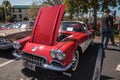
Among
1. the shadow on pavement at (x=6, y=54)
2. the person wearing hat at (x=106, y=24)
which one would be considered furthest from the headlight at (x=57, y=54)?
the person wearing hat at (x=106, y=24)

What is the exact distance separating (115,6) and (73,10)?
182 inches

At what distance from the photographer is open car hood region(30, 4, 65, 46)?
15.2 feet

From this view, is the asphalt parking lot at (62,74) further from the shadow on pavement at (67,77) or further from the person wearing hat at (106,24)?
the person wearing hat at (106,24)

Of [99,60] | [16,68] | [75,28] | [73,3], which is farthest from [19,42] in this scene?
[73,3]

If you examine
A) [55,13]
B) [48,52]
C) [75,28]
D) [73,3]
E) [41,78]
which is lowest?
[41,78]

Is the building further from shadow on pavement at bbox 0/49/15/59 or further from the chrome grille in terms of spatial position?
the chrome grille

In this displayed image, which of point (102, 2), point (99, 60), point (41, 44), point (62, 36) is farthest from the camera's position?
point (102, 2)

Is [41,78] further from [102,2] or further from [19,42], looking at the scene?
[102,2]

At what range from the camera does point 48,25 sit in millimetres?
4785

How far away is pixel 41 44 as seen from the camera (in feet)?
15.3

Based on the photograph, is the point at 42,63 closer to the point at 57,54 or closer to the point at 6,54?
the point at 57,54

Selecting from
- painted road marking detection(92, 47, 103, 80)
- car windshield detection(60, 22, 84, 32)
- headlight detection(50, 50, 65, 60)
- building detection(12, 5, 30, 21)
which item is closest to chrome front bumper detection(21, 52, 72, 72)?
headlight detection(50, 50, 65, 60)

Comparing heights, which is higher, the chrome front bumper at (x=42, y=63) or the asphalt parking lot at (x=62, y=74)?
the chrome front bumper at (x=42, y=63)

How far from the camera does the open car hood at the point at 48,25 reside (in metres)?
4.63
